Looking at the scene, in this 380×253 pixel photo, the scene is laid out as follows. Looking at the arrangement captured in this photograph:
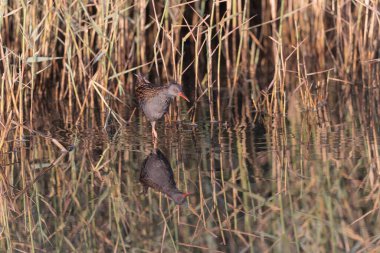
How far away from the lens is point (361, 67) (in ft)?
32.5

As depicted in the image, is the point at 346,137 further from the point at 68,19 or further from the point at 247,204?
the point at 68,19

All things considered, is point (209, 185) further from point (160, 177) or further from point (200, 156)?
point (200, 156)

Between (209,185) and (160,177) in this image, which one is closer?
(209,185)

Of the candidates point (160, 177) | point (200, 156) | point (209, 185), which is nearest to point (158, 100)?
point (200, 156)

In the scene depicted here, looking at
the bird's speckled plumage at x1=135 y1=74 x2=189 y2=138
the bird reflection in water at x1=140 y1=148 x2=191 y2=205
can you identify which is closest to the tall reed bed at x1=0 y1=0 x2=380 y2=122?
the bird's speckled plumage at x1=135 y1=74 x2=189 y2=138

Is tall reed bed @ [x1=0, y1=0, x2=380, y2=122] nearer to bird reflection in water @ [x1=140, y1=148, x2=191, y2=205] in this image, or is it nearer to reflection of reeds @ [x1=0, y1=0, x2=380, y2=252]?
reflection of reeds @ [x1=0, y1=0, x2=380, y2=252]

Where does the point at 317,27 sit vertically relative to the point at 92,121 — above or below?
above

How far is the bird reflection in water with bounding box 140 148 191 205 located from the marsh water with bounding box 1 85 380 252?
0.05 m

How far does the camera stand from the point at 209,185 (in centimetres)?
612

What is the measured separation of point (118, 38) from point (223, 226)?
4.35 m

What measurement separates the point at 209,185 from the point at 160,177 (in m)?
0.40

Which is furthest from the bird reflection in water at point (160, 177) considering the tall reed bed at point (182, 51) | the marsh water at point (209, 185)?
the tall reed bed at point (182, 51)

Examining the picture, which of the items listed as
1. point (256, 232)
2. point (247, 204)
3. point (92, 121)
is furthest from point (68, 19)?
point (256, 232)

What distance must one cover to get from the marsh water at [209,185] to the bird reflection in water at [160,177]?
5cm
